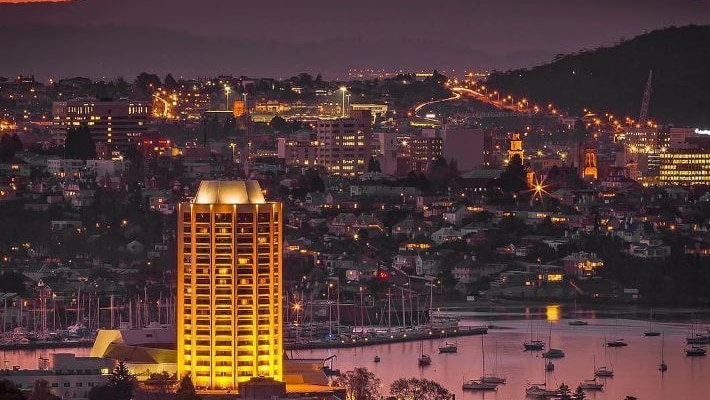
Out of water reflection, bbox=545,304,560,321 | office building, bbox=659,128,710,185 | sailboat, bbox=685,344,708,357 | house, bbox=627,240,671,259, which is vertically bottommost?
water reflection, bbox=545,304,560,321

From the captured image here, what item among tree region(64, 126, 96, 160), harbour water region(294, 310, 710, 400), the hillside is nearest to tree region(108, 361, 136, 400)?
harbour water region(294, 310, 710, 400)

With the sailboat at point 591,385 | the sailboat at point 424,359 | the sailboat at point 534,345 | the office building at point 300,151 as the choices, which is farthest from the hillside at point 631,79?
the sailboat at point 591,385

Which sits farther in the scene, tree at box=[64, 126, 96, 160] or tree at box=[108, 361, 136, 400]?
tree at box=[64, 126, 96, 160]

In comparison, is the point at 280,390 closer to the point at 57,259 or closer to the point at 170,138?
the point at 57,259

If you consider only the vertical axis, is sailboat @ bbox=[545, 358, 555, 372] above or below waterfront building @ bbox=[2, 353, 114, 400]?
below

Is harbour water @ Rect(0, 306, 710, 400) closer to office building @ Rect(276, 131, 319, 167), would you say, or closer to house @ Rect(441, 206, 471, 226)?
house @ Rect(441, 206, 471, 226)

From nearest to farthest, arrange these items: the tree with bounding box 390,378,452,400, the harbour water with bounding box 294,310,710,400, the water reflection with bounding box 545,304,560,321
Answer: the tree with bounding box 390,378,452,400 → the harbour water with bounding box 294,310,710,400 → the water reflection with bounding box 545,304,560,321

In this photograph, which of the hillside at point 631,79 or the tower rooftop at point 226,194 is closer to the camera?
the tower rooftop at point 226,194

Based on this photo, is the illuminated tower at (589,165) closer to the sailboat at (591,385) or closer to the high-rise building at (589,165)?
the high-rise building at (589,165)
